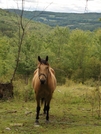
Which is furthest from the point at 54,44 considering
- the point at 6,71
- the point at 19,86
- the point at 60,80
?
the point at 19,86

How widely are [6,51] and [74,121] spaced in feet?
135

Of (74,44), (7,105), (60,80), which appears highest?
(74,44)

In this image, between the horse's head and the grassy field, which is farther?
the grassy field

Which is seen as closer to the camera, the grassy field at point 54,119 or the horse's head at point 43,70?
the horse's head at point 43,70

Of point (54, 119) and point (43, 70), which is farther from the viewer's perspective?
point (54, 119)

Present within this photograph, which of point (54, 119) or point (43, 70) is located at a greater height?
point (43, 70)

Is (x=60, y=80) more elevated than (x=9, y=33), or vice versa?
(x=9, y=33)

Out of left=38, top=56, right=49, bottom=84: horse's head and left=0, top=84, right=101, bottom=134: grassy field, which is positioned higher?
left=38, top=56, right=49, bottom=84: horse's head

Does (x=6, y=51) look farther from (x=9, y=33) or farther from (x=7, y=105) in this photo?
(x=9, y=33)

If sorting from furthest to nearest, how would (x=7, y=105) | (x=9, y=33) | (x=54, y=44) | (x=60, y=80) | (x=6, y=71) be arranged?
1. (x=9, y=33)
2. (x=54, y=44)
3. (x=6, y=71)
4. (x=60, y=80)
5. (x=7, y=105)

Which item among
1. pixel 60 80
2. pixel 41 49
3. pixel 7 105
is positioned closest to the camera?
pixel 7 105

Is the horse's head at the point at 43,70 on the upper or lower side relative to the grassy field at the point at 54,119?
upper

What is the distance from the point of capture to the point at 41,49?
52.4m

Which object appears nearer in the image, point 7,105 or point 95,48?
point 7,105
